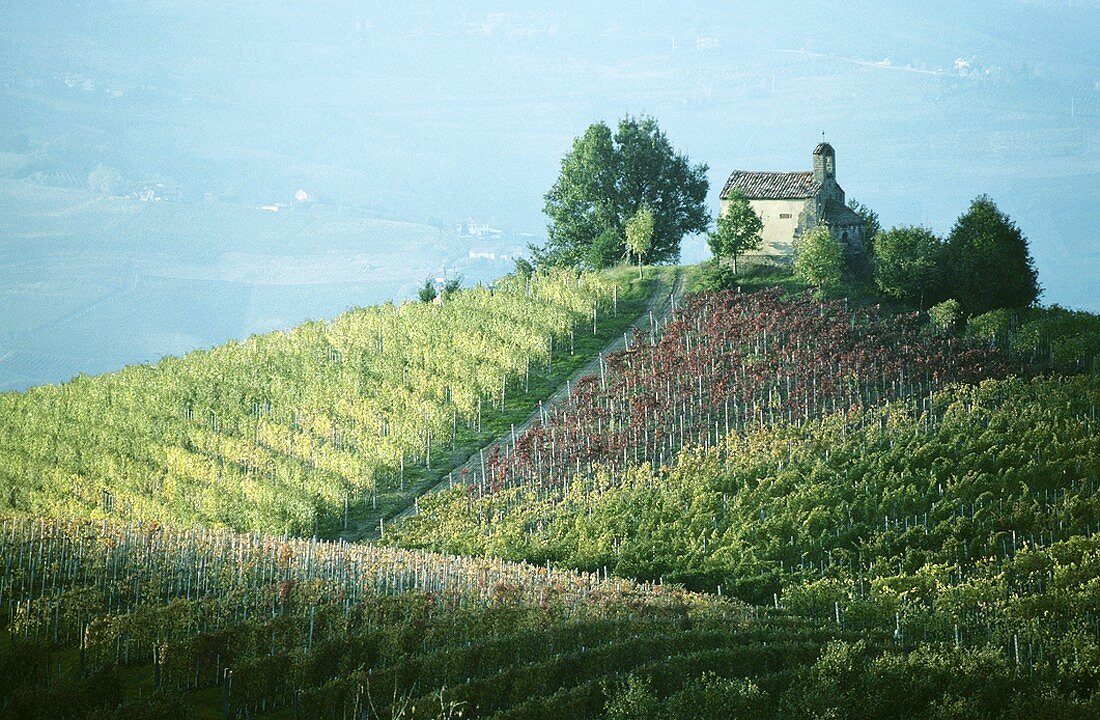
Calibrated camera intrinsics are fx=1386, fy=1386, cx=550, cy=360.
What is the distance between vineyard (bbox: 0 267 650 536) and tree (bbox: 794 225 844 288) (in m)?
A: 10.3

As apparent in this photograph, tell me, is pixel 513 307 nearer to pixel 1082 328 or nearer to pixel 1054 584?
pixel 1082 328

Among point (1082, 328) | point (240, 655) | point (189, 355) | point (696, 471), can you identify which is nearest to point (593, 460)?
point (696, 471)

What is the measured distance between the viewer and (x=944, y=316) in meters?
68.9

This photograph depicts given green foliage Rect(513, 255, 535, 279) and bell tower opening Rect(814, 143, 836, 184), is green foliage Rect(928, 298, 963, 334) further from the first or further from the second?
green foliage Rect(513, 255, 535, 279)

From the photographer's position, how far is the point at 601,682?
36.8 meters

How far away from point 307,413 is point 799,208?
31.0 metres

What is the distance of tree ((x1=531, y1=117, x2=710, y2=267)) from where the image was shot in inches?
3565

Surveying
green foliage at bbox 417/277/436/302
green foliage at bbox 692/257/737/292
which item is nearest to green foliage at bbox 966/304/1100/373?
green foliage at bbox 692/257/737/292

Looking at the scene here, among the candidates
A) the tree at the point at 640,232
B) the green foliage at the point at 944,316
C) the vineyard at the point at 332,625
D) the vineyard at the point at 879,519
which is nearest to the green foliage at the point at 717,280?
the tree at the point at 640,232

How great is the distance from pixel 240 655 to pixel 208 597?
23.4 feet

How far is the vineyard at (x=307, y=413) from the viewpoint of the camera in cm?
6075

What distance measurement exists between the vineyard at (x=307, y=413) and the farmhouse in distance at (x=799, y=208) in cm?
776

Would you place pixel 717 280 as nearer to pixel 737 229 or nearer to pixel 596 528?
pixel 737 229

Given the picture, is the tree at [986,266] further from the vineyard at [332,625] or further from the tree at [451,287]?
the vineyard at [332,625]
